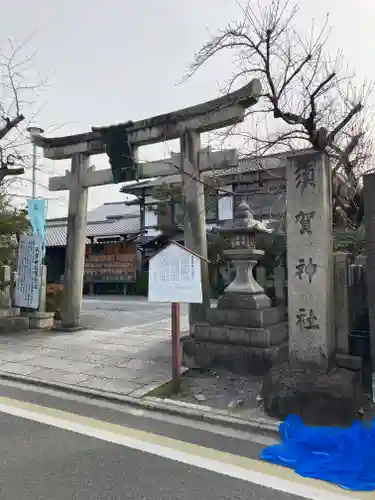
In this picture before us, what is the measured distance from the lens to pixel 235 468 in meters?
3.71

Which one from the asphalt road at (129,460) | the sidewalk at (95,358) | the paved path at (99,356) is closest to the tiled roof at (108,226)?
the paved path at (99,356)

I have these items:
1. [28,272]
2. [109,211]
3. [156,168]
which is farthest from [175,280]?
[109,211]

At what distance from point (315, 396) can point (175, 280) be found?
2.40 metres

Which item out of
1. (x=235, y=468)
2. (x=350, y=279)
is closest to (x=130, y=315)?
(x=350, y=279)

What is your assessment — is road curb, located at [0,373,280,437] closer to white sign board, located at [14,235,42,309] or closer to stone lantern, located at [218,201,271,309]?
stone lantern, located at [218,201,271,309]

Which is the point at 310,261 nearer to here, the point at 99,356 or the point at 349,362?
the point at 349,362

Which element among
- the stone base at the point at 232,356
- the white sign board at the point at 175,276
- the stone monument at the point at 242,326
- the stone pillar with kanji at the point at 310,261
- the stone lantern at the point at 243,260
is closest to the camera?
the stone pillar with kanji at the point at 310,261

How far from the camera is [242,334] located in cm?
673

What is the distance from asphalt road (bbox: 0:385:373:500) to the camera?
329 centimetres

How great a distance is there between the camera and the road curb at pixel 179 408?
4.60 meters

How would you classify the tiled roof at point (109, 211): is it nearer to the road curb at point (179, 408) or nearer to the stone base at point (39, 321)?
the stone base at point (39, 321)

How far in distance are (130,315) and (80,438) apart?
1024cm

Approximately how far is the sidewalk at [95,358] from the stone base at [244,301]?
1.50m

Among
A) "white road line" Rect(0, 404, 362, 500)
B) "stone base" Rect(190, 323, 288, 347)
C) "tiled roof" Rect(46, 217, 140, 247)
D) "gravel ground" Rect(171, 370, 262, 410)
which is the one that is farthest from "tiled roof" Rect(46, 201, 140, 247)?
"white road line" Rect(0, 404, 362, 500)
